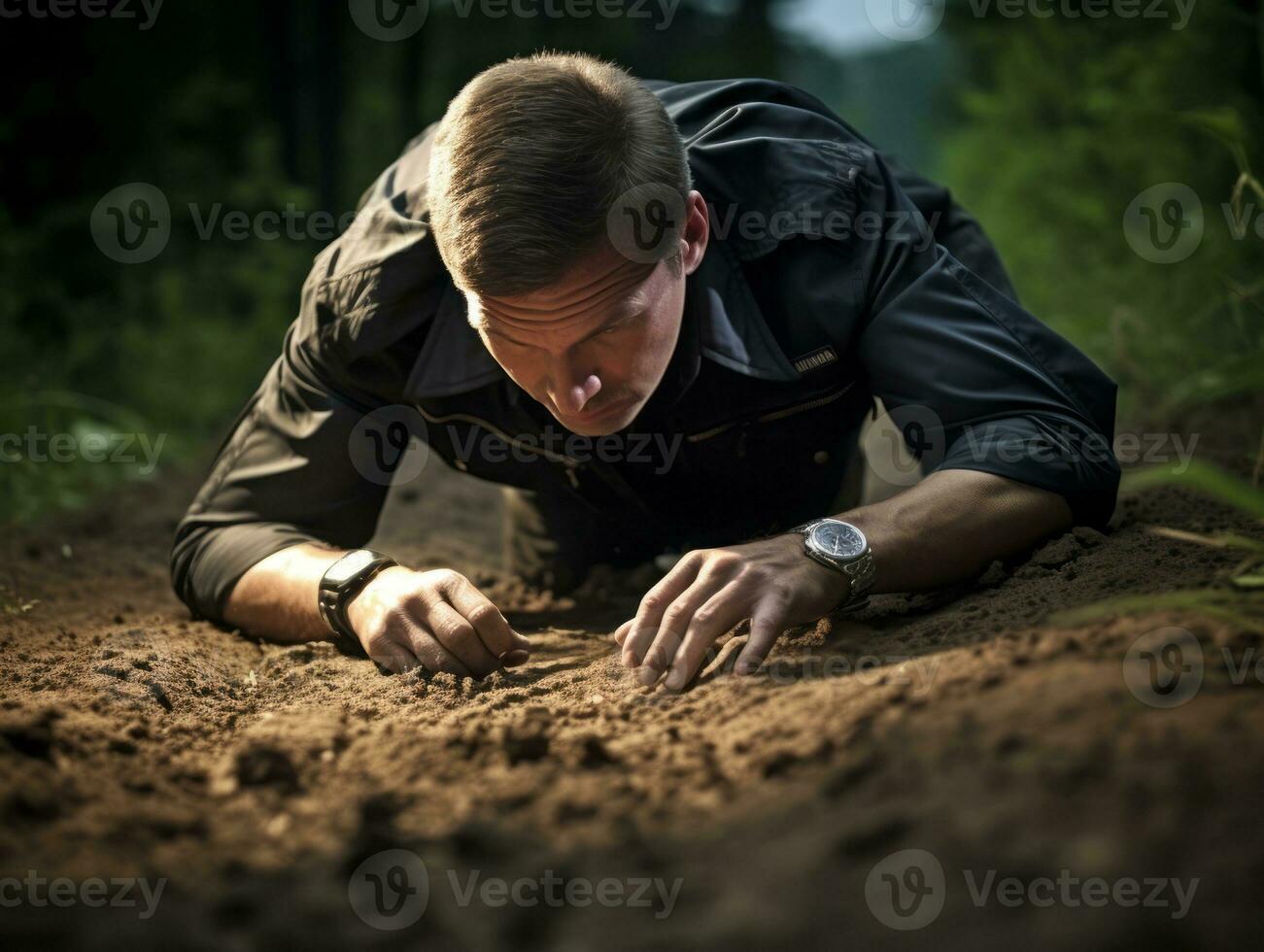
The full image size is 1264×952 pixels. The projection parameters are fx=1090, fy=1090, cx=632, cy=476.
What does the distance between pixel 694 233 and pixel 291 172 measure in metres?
5.43

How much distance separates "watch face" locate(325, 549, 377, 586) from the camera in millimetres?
2164

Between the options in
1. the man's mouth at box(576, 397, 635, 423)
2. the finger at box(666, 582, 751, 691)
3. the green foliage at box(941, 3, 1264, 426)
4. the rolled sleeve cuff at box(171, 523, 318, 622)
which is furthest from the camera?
the green foliage at box(941, 3, 1264, 426)

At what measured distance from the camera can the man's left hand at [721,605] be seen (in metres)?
1.73

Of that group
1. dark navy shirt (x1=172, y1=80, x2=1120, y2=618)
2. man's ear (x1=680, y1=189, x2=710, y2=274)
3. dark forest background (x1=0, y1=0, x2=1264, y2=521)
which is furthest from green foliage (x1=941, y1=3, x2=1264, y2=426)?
man's ear (x1=680, y1=189, x2=710, y2=274)

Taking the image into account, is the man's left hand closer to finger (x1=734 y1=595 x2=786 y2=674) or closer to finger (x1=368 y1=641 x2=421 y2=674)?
finger (x1=734 y1=595 x2=786 y2=674)

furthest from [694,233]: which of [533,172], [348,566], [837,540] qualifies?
[348,566]

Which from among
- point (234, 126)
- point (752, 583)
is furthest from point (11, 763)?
point (234, 126)

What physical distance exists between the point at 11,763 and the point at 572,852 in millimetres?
735

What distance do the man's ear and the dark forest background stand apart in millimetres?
1808

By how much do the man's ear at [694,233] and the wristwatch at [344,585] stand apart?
87cm

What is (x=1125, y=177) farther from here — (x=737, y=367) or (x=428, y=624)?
(x=428, y=624)

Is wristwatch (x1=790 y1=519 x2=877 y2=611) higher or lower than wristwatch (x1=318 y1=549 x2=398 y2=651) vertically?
higher

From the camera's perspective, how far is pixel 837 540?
6.23 ft

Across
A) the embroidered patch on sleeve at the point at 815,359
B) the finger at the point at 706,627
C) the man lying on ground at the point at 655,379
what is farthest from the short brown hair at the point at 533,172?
the finger at the point at 706,627
